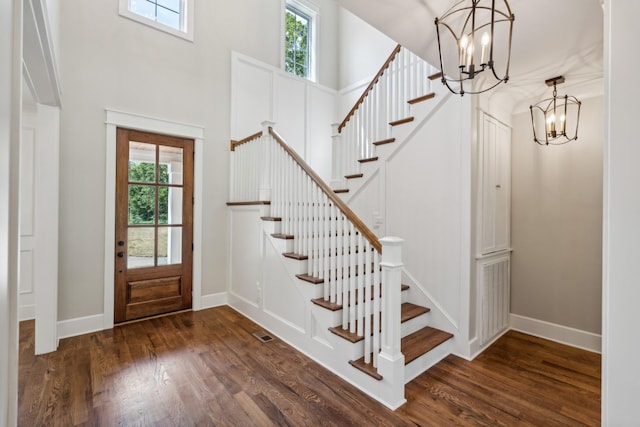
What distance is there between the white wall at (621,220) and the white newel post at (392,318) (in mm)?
1103

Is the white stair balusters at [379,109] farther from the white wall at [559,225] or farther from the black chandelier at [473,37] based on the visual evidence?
the white wall at [559,225]

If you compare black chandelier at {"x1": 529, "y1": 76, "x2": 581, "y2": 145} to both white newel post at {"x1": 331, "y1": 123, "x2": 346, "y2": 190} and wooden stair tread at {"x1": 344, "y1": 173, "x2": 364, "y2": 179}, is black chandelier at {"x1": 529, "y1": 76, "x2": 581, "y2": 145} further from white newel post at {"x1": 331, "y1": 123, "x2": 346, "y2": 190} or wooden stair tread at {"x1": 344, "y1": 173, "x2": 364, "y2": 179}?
white newel post at {"x1": 331, "y1": 123, "x2": 346, "y2": 190}

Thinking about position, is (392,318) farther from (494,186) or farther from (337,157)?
(337,157)

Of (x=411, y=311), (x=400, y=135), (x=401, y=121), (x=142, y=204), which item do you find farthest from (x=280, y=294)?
(x=401, y=121)

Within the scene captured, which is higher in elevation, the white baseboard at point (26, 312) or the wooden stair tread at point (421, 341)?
the wooden stair tread at point (421, 341)

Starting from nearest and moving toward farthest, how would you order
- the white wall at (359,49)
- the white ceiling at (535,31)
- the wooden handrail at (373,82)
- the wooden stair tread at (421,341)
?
the white ceiling at (535,31) → the wooden stair tread at (421,341) → the wooden handrail at (373,82) → the white wall at (359,49)

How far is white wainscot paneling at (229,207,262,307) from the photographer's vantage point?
3.56 m

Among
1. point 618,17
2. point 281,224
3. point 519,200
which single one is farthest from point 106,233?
point 519,200

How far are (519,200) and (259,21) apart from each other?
438cm

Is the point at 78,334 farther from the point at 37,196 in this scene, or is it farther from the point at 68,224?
the point at 37,196

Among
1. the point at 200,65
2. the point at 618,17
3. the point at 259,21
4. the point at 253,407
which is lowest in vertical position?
the point at 253,407

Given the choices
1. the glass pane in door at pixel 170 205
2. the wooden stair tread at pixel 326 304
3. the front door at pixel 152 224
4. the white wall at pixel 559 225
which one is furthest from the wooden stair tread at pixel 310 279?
the white wall at pixel 559 225

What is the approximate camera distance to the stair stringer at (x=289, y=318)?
2.28 metres

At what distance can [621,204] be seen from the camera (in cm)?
108
